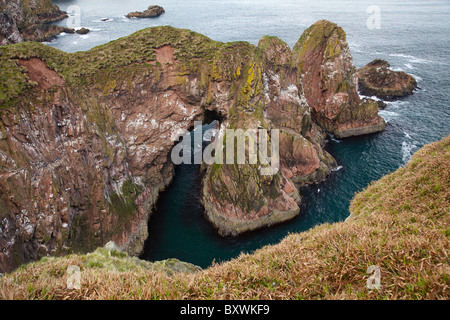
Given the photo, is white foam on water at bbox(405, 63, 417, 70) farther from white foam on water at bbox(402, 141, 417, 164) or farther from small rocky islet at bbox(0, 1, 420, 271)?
small rocky islet at bbox(0, 1, 420, 271)

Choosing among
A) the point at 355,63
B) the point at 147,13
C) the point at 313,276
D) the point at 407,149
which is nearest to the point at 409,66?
the point at 355,63

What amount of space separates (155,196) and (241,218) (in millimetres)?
14503

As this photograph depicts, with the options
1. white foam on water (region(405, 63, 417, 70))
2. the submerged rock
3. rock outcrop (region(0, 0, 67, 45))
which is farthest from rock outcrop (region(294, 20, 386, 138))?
the submerged rock

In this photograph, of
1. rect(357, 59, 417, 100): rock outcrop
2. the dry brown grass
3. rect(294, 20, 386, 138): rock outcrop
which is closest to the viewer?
the dry brown grass

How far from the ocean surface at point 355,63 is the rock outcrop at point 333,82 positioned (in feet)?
11.2

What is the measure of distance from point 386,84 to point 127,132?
6971 centimetres

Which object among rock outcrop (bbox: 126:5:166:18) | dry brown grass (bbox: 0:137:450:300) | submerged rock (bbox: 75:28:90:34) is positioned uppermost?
rock outcrop (bbox: 126:5:166:18)

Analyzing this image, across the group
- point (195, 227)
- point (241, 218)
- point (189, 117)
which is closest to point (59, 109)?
point (189, 117)

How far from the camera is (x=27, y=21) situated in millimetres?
102312

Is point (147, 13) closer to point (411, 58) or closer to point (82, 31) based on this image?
point (82, 31)

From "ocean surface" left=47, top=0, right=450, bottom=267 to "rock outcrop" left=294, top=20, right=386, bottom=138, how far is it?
3.40 m

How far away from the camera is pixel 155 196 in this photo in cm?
4462

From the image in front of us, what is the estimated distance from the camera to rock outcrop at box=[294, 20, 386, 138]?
192 feet

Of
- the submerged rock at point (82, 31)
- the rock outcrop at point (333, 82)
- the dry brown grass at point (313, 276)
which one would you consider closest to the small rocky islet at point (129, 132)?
the rock outcrop at point (333, 82)
